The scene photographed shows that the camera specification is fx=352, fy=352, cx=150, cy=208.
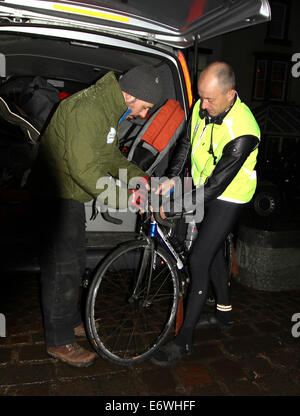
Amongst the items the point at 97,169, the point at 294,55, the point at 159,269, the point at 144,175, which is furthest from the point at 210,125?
the point at 294,55

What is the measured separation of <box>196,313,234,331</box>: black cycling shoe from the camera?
3.34m

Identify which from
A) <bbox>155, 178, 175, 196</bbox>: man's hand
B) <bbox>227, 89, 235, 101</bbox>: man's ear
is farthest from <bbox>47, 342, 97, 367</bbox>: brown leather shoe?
<bbox>227, 89, 235, 101</bbox>: man's ear

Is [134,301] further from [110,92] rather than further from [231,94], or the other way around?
[231,94]

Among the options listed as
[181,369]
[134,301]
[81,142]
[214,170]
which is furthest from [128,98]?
[181,369]

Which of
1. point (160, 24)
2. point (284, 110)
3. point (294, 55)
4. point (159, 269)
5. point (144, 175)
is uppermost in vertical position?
point (294, 55)

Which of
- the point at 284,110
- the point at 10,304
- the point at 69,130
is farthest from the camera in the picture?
the point at 284,110

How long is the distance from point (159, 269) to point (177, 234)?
414 mm

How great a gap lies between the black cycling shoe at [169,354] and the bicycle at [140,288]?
68mm

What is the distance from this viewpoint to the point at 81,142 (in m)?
2.25

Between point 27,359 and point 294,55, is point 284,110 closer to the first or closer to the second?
point 294,55

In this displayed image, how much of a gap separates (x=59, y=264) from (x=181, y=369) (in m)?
1.23

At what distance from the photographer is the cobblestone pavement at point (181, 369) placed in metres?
2.41

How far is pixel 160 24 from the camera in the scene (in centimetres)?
304

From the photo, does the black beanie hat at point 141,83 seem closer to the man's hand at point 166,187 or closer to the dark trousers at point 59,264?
the man's hand at point 166,187
